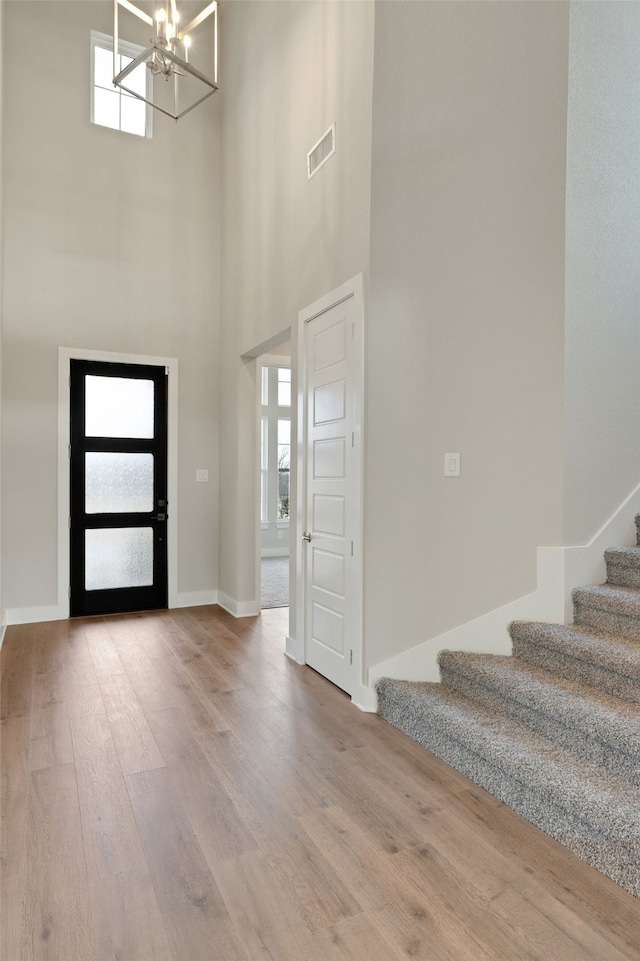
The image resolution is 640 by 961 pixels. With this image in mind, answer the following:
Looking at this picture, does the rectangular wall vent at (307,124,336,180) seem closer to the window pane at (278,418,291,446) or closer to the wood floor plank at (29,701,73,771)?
the wood floor plank at (29,701,73,771)

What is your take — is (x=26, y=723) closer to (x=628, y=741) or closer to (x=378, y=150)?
(x=628, y=741)

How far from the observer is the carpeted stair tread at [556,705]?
2.04 metres

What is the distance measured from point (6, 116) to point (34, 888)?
5.56 meters

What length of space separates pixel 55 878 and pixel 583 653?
2197 millimetres

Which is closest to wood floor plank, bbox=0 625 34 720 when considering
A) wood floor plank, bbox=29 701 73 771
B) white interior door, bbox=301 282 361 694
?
wood floor plank, bbox=29 701 73 771

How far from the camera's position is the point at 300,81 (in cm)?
382

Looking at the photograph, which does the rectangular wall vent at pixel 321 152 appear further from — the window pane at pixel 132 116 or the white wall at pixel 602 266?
the window pane at pixel 132 116

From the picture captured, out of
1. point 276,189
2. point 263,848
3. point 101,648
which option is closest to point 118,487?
point 101,648

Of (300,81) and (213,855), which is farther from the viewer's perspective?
(300,81)

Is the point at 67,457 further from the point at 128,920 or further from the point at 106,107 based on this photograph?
the point at 128,920

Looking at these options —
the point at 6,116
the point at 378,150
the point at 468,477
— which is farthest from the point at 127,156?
the point at 468,477

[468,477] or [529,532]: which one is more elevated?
[468,477]

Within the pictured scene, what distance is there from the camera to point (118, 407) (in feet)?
17.2

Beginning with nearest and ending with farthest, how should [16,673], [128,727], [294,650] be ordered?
[128,727], [16,673], [294,650]
